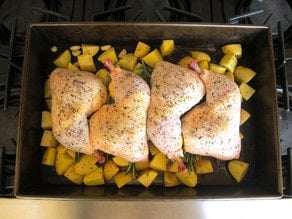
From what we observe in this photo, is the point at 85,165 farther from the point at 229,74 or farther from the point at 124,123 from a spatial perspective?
the point at 229,74

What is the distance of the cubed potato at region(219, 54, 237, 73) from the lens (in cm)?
148

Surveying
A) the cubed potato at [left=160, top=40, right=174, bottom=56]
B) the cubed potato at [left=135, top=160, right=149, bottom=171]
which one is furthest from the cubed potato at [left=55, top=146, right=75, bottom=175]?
the cubed potato at [left=160, top=40, right=174, bottom=56]

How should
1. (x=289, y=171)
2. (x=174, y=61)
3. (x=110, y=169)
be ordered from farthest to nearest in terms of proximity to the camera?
(x=174, y=61) → (x=110, y=169) → (x=289, y=171)

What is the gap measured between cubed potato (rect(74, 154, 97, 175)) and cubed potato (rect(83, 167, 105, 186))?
1 cm

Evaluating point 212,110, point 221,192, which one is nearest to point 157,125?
point 212,110

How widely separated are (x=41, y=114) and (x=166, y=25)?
0.61m

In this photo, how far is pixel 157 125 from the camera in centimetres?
135

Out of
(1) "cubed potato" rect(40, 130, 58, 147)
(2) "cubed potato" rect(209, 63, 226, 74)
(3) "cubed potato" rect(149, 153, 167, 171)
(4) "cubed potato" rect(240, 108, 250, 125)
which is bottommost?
(3) "cubed potato" rect(149, 153, 167, 171)

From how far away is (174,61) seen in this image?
155 centimetres

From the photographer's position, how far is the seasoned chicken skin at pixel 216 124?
1.35 m

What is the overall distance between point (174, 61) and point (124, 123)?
384 mm

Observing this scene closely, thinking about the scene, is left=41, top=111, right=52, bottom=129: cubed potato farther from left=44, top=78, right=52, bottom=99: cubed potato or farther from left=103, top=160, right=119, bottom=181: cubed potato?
left=103, top=160, right=119, bottom=181: cubed potato

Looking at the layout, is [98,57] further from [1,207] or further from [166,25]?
[1,207]

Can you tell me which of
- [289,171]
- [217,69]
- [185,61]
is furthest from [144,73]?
[289,171]
